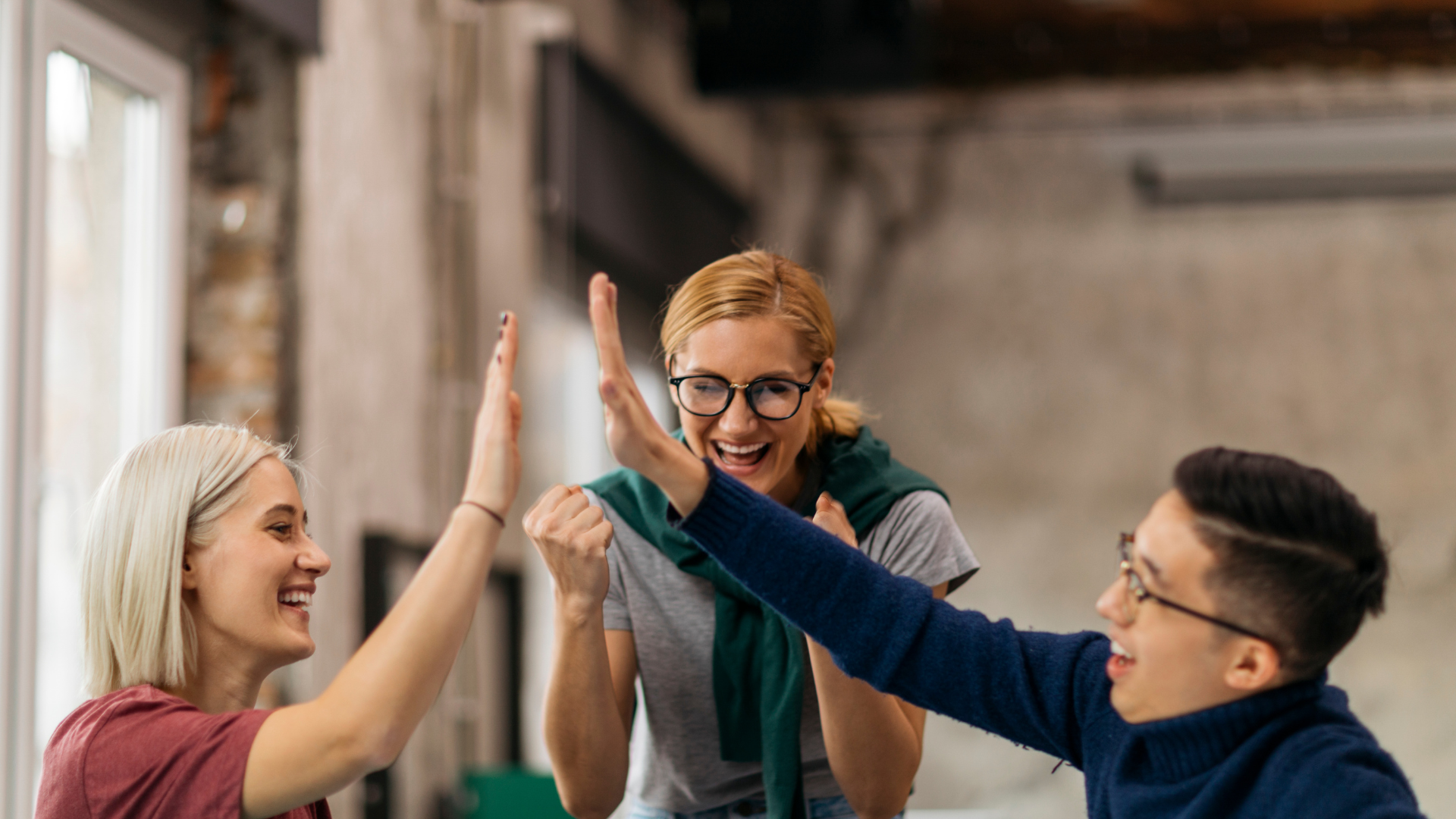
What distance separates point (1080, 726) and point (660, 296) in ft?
14.2

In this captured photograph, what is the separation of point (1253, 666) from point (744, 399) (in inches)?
22.5

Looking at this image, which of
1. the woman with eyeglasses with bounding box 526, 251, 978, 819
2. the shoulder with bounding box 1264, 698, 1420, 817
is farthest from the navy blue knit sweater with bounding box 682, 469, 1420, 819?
the woman with eyeglasses with bounding box 526, 251, 978, 819

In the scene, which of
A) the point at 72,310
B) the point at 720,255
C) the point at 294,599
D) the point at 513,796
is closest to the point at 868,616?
the point at 294,599

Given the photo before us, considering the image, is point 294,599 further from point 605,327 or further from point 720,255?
point 720,255

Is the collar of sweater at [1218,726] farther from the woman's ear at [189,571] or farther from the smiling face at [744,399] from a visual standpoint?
the woman's ear at [189,571]

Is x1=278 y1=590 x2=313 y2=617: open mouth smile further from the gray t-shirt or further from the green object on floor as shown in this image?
the green object on floor

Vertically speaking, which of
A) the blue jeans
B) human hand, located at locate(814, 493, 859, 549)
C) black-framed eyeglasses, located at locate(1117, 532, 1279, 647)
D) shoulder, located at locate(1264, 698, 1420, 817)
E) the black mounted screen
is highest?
the black mounted screen

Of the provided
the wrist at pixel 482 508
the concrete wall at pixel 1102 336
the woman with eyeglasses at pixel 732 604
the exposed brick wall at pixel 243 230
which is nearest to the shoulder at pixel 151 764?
the wrist at pixel 482 508

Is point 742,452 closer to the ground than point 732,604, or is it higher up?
higher up

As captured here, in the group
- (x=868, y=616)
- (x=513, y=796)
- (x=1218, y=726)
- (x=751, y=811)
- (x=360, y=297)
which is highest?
(x=360, y=297)

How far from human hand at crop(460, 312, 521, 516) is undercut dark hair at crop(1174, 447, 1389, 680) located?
60 centimetres

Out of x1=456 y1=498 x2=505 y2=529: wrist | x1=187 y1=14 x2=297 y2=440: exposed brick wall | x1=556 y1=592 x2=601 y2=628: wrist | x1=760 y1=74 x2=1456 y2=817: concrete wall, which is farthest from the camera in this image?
x1=760 y1=74 x2=1456 y2=817: concrete wall

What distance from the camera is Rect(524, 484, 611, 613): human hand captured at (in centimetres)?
136

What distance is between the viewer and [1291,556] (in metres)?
1.13
